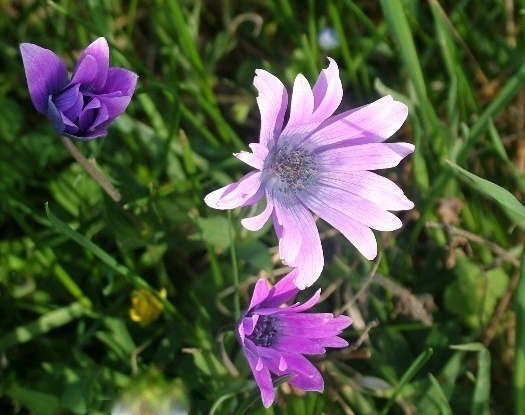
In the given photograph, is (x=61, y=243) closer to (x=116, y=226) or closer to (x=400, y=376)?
(x=116, y=226)

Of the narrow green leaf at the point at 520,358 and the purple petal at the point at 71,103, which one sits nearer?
the purple petal at the point at 71,103

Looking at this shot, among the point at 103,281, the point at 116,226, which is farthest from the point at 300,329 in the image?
the point at 103,281

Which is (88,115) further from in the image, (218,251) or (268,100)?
(218,251)

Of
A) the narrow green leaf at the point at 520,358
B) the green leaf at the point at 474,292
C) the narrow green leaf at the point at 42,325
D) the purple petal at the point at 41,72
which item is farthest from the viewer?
the green leaf at the point at 474,292

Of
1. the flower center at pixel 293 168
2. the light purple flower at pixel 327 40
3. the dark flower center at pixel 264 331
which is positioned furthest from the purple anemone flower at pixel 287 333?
the light purple flower at pixel 327 40

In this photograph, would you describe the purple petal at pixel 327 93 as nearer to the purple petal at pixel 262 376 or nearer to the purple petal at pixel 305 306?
the purple petal at pixel 305 306

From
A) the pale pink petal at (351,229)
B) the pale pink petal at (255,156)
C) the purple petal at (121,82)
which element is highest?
the purple petal at (121,82)

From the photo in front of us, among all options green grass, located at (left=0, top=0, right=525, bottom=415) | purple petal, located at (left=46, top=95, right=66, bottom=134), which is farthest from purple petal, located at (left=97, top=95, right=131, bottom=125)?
green grass, located at (left=0, top=0, right=525, bottom=415)
